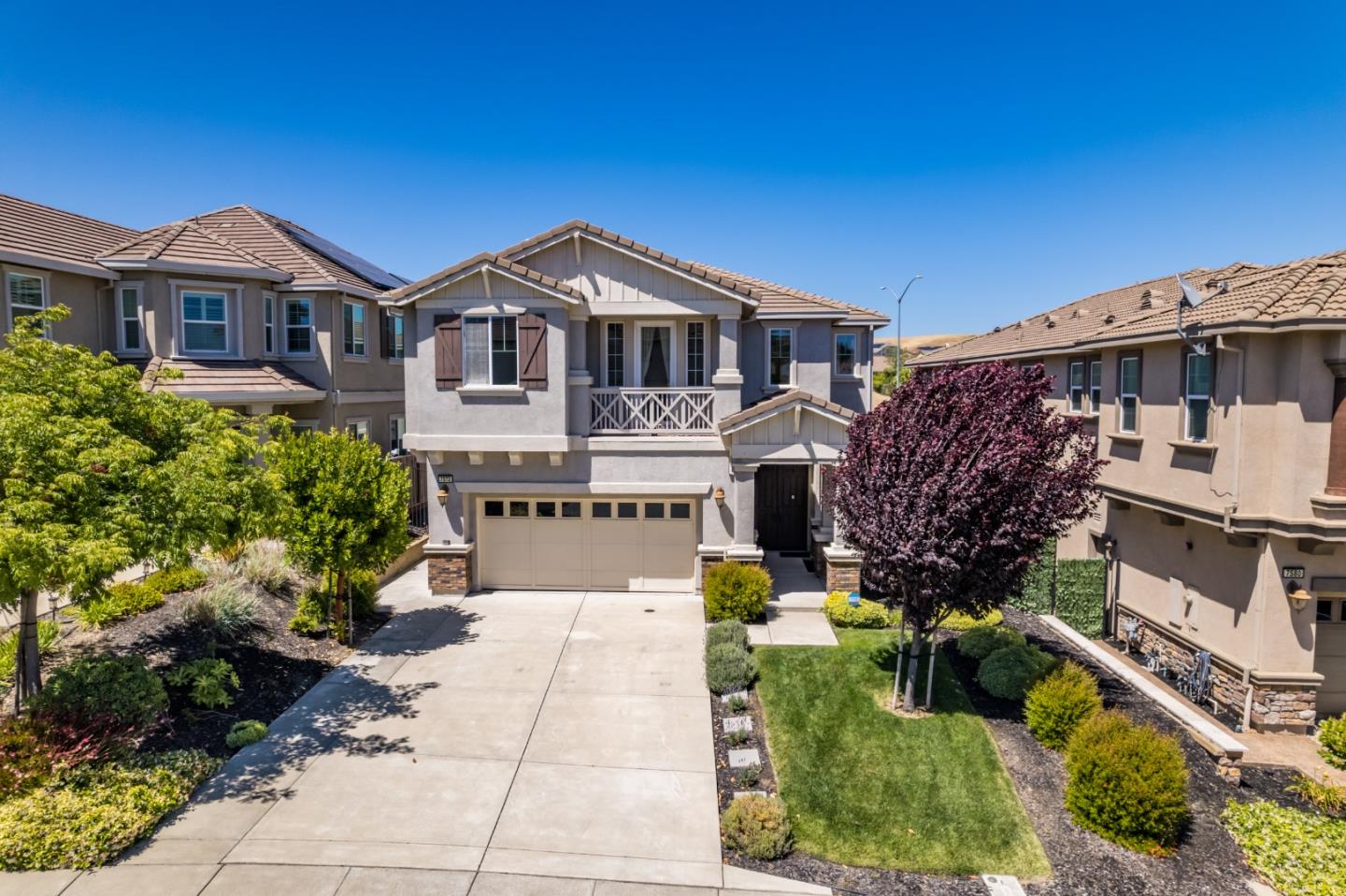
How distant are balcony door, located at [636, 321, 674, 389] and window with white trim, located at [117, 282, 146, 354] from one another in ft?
40.7

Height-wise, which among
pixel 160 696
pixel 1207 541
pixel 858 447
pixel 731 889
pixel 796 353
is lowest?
pixel 731 889

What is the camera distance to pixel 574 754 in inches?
368

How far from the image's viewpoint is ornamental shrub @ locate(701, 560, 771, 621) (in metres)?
13.7

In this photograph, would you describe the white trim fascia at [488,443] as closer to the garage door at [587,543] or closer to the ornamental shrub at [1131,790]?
the garage door at [587,543]

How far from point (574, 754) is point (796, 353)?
10.8 meters

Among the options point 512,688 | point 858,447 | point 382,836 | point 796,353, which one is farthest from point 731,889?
point 796,353

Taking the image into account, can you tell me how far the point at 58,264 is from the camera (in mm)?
15938

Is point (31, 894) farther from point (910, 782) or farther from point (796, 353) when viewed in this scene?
point (796, 353)

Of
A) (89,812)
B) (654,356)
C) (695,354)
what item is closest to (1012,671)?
(695,354)

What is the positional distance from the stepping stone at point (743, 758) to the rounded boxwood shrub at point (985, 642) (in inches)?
180

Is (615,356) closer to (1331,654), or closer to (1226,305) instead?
(1226,305)

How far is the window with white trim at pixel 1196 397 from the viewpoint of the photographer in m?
11.8

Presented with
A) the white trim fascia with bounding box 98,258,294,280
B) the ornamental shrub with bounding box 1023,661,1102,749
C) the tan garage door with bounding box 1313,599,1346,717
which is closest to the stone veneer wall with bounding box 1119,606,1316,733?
the tan garage door with bounding box 1313,599,1346,717

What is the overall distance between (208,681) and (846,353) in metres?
15.1
